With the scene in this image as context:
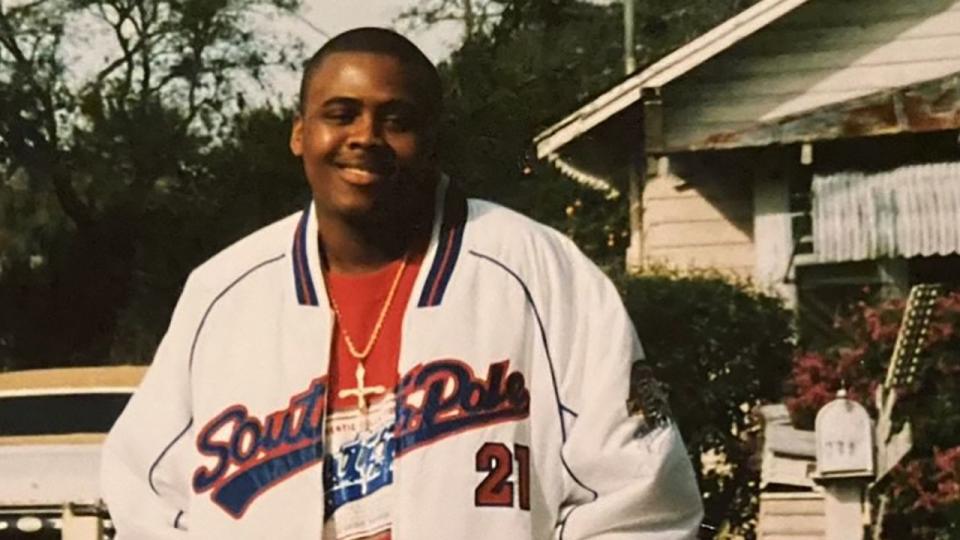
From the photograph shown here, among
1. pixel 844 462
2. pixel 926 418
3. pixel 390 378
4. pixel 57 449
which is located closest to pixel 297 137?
pixel 390 378

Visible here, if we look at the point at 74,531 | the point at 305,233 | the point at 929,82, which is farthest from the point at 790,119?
the point at 305,233

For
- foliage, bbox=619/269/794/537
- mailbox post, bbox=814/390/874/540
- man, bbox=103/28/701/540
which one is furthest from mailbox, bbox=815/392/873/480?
man, bbox=103/28/701/540

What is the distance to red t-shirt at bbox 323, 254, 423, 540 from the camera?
142 inches

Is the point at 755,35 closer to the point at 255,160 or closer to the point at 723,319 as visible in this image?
the point at 723,319

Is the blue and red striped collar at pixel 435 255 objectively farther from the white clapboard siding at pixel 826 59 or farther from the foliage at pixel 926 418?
the white clapboard siding at pixel 826 59

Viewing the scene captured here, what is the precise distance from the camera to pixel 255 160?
3516 centimetres

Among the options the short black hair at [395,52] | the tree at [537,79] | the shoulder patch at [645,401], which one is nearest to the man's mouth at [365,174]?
the short black hair at [395,52]

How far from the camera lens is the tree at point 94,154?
33.3m

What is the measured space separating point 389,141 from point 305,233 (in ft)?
0.89

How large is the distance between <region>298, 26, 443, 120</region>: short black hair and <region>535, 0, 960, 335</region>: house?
11416 millimetres

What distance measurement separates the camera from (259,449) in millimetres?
3635

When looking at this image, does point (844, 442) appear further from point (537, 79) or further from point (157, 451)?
point (537, 79)

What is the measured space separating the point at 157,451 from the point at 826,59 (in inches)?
557

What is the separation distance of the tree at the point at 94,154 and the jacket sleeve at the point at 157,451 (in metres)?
29.2
